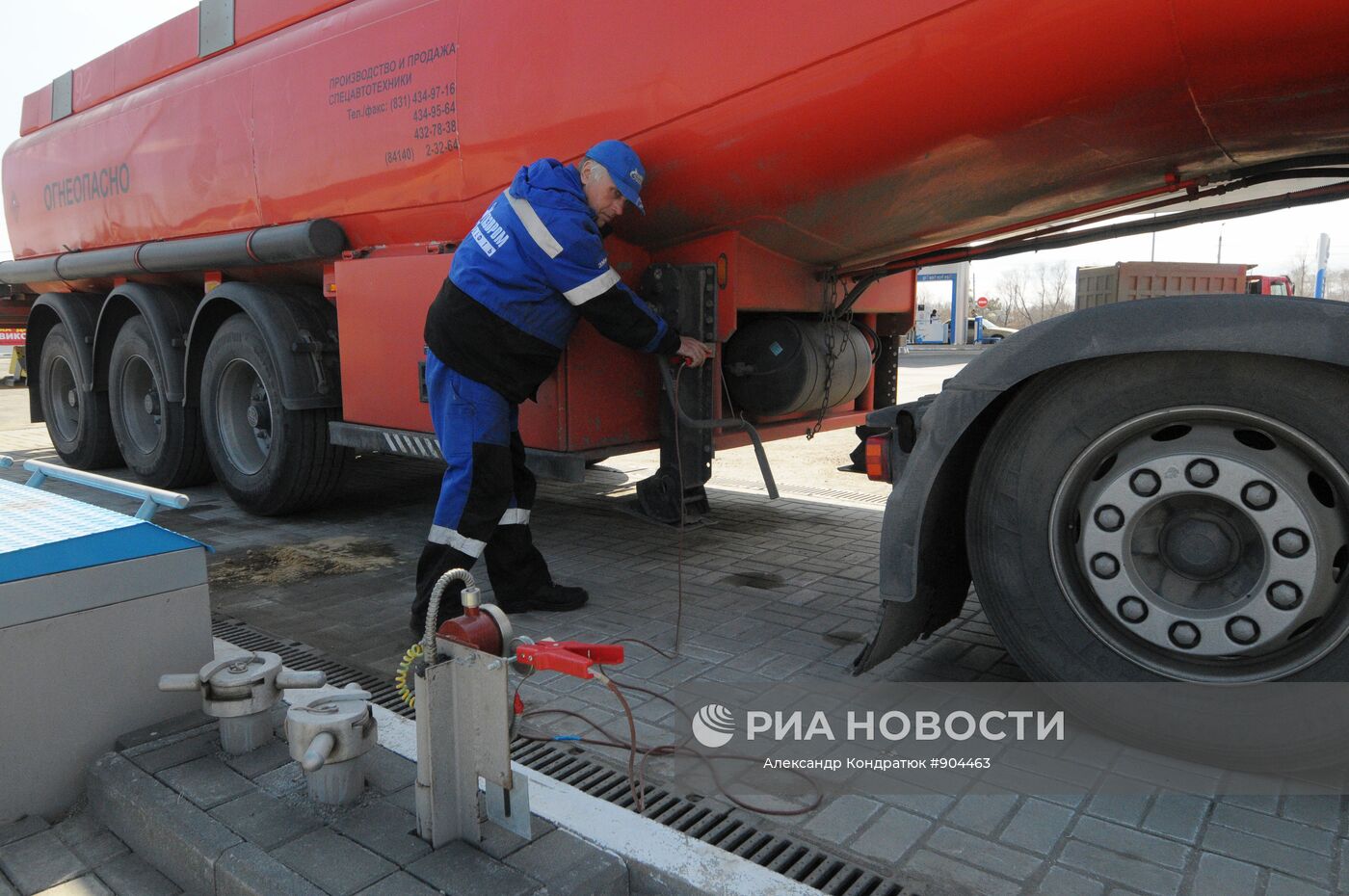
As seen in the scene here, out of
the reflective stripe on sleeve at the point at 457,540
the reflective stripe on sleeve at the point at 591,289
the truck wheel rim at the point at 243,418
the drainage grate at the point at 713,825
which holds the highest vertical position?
the reflective stripe on sleeve at the point at 591,289

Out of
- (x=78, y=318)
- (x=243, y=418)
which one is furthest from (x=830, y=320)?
(x=78, y=318)

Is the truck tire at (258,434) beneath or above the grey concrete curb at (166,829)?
above

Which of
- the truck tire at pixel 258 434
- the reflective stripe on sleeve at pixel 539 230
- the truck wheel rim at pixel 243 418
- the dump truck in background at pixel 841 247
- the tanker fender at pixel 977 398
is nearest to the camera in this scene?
the tanker fender at pixel 977 398

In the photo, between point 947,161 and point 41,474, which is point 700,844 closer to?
point 947,161

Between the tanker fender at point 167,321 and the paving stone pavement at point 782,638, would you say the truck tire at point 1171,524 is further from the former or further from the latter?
the tanker fender at point 167,321

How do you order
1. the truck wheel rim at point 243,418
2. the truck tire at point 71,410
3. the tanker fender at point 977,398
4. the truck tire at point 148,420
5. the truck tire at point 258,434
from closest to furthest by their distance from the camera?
the tanker fender at point 977,398 → the truck tire at point 258,434 → the truck wheel rim at point 243,418 → the truck tire at point 148,420 → the truck tire at point 71,410

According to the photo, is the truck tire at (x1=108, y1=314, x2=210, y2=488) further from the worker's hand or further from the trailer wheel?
the trailer wheel

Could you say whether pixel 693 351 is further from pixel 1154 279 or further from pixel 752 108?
pixel 1154 279

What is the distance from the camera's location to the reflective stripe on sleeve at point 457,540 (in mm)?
3480

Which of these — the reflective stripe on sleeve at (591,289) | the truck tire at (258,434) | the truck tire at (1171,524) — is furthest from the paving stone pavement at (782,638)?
the reflective stripe on sleeve at (591,289)

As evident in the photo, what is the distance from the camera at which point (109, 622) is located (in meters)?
2.34

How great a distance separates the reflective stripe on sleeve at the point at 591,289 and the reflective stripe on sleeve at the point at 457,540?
3.14 feet

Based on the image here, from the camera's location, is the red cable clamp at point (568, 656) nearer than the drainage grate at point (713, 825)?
Yes

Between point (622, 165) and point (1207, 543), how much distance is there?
2.25m
